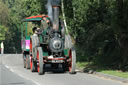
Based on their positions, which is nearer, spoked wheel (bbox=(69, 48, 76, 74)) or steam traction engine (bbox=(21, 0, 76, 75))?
spoked wheel (bbox=(69, 48, 76, 74))

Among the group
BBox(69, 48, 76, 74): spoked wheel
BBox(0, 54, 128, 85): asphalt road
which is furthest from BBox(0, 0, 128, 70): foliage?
BBox(0, 54, 128, 85): asphalt road

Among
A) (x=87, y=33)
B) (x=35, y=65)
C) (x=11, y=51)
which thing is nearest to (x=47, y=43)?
(x=35, y=65)

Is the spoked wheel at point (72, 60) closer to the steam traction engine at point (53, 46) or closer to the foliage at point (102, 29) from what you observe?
the steam traction engine at point (53, 46)

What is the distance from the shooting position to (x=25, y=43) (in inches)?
926

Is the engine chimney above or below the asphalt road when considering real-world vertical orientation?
above

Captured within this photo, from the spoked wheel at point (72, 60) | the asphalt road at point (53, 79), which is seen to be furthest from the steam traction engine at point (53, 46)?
the asphalt road at point (53, 79)

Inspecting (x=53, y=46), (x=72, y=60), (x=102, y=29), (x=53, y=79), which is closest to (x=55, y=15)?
(x=53, y=46)

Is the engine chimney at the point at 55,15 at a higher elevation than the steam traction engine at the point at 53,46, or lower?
higher

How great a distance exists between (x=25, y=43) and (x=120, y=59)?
636 centimetres

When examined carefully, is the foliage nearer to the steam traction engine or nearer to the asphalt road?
the steam traction engine

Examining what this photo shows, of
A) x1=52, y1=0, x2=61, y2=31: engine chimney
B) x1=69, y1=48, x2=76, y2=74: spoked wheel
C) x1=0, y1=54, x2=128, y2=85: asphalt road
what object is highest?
x1=52, y1=0, x2=61, y2=31: engine chimney

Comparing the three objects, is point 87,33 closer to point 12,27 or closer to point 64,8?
point 64,8

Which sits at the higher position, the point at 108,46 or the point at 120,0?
the point at 120,0

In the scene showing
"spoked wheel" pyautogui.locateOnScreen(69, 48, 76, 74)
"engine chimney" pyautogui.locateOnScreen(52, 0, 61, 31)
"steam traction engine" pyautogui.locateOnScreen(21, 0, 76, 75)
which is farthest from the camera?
"engine chimney" pyautogui.locateOnScreen(52, 0, 61, 31)
